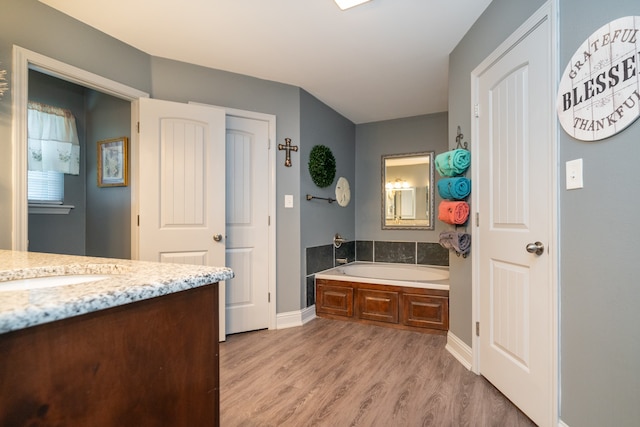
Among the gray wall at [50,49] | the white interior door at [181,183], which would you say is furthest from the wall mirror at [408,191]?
the gray wall at [50,49]

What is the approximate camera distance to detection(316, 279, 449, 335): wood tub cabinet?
2.90 m

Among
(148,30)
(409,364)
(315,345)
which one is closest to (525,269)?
(409,364)

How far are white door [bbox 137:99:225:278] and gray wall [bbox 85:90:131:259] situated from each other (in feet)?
2.02

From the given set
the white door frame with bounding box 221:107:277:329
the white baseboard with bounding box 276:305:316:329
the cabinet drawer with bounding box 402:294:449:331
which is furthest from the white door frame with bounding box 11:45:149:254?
the cabinet drawer with bounding box 402:294:449:331

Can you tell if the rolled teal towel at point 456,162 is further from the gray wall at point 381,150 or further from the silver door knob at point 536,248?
the gray wall at point 381,150

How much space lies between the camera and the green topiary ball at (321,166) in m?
3.41

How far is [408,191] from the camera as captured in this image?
4.12 meters

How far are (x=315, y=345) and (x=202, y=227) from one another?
137 cm

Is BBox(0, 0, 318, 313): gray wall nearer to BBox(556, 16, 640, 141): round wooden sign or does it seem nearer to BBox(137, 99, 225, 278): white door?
BBox(137, 99, 225, 278): white door

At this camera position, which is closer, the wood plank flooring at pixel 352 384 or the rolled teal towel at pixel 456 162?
the wood plank flooring at pixel 352 384

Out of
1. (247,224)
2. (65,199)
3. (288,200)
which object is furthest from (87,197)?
(288,200)

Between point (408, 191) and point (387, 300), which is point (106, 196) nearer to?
point (387, 300)

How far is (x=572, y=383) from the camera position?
136 centimetres

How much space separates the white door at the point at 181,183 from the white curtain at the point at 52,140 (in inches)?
49.6
